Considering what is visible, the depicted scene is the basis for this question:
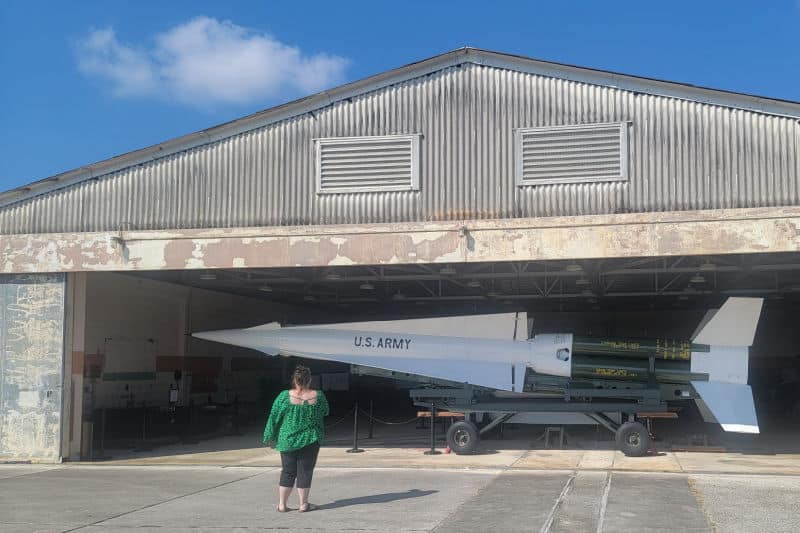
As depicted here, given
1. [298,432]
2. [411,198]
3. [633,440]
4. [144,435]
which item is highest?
[411,198]

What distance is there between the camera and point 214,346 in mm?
23000

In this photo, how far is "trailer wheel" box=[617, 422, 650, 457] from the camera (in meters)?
15.2

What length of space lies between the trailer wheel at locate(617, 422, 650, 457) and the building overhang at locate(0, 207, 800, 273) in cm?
438

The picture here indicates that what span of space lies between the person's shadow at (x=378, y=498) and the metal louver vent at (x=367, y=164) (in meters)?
5.65

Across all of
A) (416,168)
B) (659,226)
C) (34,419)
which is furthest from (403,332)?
(34,419)

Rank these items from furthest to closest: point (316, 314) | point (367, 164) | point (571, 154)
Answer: point (316, 314)
point (367, 164)
point (571, 154)

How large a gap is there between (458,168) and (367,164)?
1.70 m

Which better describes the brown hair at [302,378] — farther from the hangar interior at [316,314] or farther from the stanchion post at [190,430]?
the stanchion post at [190,430]

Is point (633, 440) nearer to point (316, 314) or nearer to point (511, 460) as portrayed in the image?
point (511, 460)

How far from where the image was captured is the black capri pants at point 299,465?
9071 millimetres

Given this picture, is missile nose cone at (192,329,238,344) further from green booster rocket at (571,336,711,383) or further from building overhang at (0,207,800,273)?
green booster rocket at (571,336,711,383)

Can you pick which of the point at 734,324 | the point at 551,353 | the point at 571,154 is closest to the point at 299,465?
the point at 571,154

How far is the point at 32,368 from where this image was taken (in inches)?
583

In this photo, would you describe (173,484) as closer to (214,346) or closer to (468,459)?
(468,459)
